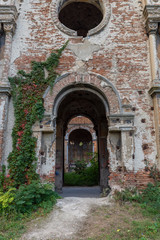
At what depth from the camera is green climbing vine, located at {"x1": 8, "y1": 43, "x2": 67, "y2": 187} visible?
19.6ft

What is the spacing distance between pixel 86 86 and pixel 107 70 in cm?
91

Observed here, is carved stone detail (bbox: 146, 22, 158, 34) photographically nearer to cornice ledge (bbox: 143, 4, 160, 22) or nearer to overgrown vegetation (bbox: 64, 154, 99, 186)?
cornice ledge (bbox: 143, 4, 160, 22)

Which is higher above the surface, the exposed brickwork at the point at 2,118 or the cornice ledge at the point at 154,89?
the cornice ledge at the point at 154,89

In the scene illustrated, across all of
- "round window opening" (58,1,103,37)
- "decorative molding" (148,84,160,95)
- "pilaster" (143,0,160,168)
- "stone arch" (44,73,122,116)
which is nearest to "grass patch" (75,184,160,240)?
"pilaster" (143,0,160,168)

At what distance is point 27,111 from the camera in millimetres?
6469

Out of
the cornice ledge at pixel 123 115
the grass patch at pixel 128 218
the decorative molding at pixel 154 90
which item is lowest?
the grass patch at pixel 128 218

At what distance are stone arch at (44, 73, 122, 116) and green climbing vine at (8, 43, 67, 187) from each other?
9.4 inches

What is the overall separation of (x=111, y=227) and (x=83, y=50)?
18.4ft

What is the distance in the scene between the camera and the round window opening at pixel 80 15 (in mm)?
9680

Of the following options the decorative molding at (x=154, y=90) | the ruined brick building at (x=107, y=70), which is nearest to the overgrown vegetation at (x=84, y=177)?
the ruined brick building at (x=107, y=70)

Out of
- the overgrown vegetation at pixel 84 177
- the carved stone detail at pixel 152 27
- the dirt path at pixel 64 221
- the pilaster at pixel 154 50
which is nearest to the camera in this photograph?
the dirt path at pixel 64 221

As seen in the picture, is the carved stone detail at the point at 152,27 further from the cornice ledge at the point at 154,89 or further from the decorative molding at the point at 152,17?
the cornice ledge at the point at 154,89

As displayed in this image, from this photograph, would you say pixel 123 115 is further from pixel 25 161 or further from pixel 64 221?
pixel 64 221

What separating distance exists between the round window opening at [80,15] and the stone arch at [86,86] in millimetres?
4519
